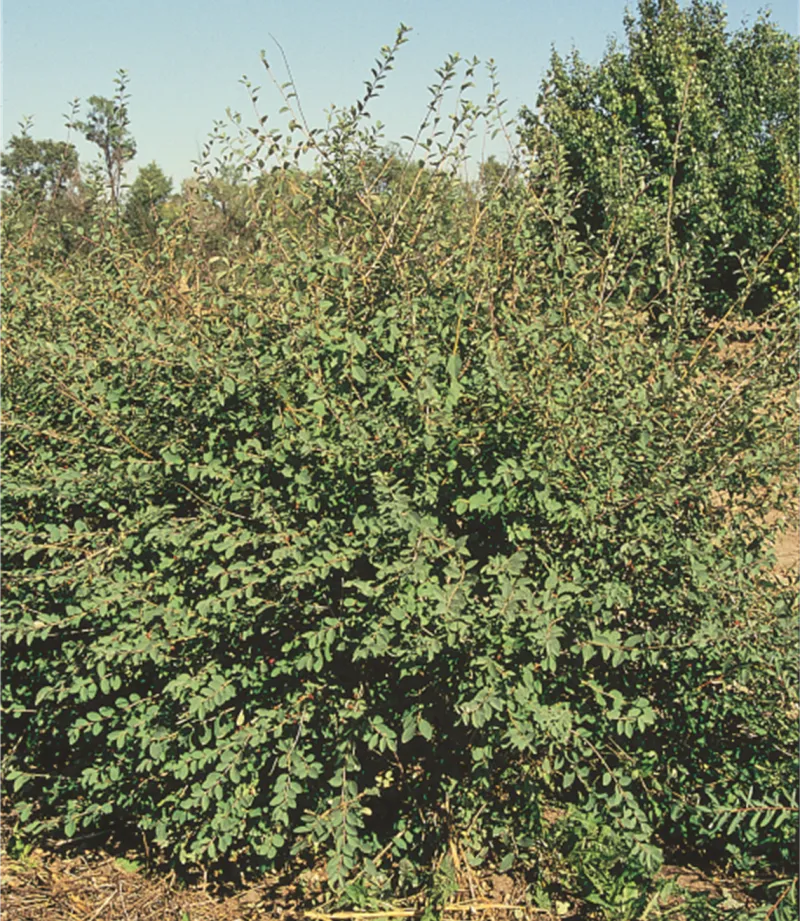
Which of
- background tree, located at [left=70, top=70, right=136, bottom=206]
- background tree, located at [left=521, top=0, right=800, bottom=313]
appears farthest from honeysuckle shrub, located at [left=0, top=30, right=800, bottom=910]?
background tree, located at [left=521, top=0, right=800, bottom=313]

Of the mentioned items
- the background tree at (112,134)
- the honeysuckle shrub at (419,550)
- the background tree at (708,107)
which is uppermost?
the background tree at (708,107)

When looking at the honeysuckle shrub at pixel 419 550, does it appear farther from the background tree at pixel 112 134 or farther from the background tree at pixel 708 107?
the background tree at pixel 708 107

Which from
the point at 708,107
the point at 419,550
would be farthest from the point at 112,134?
the point at 708,107

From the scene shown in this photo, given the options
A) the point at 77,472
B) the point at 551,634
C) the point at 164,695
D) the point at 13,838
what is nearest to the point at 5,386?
the point at 77,472

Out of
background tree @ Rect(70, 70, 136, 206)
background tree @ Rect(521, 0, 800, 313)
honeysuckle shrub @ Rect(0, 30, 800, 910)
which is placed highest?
background tree @ Rect(521, 0, 800, 313)

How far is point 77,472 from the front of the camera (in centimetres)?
320

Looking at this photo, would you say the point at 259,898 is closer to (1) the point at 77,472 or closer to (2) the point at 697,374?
(1) the point at 77,472

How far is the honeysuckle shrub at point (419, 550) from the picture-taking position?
268cm

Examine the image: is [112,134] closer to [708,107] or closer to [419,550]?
[419,550]

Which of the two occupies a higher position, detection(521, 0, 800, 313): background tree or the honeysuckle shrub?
detection(521, 0, 800, 313): background tree

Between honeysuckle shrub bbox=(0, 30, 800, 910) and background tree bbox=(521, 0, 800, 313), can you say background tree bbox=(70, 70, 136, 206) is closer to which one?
honeysuckle shrub bbox=(0, 30, 800, 910)

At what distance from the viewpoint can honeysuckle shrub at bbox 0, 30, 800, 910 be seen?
8.79 ft

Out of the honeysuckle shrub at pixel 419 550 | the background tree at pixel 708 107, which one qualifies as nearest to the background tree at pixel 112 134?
the honeysuckle shrub at pixel 419 550

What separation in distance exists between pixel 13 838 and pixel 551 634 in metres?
2.39
